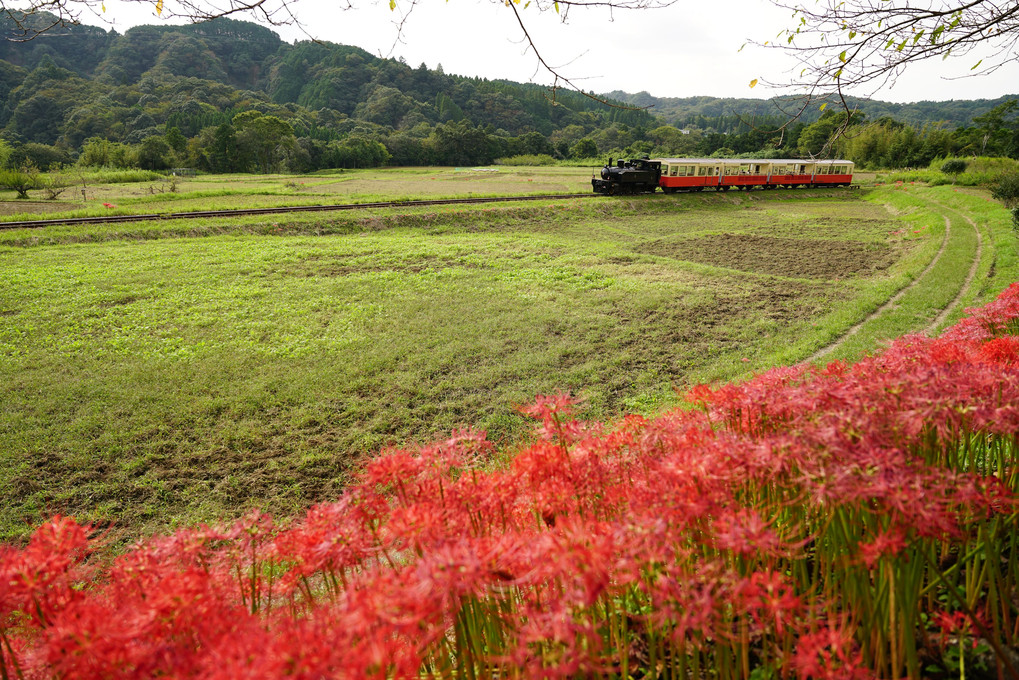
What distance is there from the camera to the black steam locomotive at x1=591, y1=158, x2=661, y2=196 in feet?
95.4

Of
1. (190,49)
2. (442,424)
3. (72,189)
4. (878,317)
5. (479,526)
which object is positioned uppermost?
(190,49)

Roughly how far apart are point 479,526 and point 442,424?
16.6ft

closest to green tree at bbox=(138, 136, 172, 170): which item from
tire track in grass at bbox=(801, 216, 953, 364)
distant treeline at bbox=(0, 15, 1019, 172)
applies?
distant treeline at bbox=(0, 15, 1019, 172)

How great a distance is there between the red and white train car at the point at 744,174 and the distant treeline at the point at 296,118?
6.64ft

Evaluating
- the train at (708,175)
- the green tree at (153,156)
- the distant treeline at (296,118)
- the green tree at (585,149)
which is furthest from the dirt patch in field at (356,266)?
the green tree at (585,149)

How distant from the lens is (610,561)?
1.30 meters

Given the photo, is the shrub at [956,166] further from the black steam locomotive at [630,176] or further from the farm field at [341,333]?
the black steam locomotive at [630,176]

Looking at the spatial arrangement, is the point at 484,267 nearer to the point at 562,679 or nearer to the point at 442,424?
the point at 442,424

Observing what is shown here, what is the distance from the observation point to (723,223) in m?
24.2

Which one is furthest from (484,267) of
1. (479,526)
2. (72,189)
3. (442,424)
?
(72,189)

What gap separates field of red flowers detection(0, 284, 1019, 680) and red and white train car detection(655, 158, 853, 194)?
30.7 m

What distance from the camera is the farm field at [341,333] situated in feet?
19.5

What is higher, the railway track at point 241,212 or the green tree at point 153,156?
the green tree at point 153,156

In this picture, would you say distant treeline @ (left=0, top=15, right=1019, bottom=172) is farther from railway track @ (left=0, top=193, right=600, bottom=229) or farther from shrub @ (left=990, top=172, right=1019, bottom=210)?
railway track @ (left=0, top=193, right=600, bottom=229)
